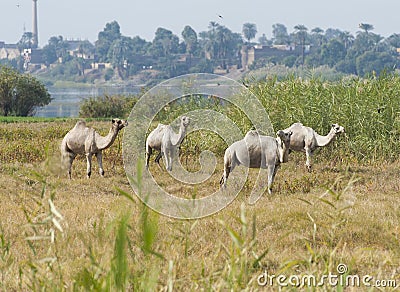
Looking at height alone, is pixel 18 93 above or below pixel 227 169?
below

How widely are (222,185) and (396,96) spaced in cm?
526

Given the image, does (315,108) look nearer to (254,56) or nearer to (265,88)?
(265,88)

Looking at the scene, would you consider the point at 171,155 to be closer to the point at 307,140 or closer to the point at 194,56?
the point at 307,140

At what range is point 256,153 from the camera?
10.4m

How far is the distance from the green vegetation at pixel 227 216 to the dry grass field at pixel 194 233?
17mm

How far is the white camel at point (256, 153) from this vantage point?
10.3 meters

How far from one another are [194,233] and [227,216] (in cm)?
108

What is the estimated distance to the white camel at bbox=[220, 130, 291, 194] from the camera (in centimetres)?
1026

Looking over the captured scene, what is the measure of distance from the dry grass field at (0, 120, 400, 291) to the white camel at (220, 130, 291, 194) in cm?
45

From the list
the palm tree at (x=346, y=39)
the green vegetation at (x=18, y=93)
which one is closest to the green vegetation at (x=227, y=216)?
the green vegetation at (x=18, y=93)

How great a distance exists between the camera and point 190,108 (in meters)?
16.1

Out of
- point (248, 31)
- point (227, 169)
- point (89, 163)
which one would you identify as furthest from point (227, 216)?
point (248, 31)

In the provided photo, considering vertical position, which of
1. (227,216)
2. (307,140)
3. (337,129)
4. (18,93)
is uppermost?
(337,129)

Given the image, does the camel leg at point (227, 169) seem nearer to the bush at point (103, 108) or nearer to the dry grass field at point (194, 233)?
the dry grass field at point (194, 233)
